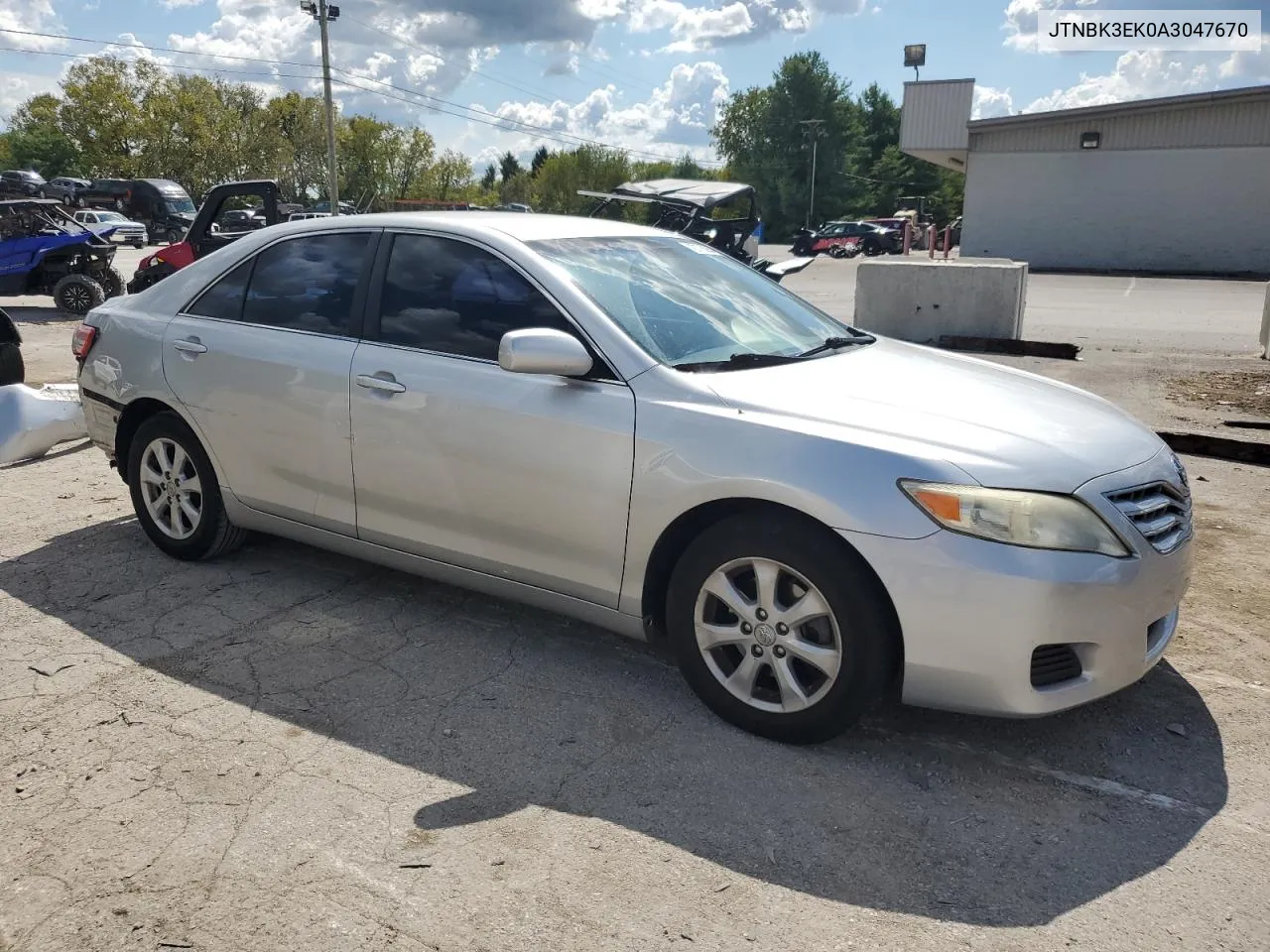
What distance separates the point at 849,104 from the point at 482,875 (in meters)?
87.7

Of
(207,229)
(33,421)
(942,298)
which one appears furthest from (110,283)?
(942,298)

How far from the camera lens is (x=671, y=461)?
10.5 ft

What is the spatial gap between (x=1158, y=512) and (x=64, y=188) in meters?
53.0

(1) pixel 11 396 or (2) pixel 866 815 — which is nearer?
(2) pixel 866 815

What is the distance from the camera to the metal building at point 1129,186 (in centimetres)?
2809

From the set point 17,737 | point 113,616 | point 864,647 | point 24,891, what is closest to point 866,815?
point 864,647

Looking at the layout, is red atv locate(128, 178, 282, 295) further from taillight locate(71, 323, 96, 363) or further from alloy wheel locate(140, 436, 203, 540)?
alloy wheel locate(140, 436, 203, 540)

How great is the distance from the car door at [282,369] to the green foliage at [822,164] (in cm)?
7355

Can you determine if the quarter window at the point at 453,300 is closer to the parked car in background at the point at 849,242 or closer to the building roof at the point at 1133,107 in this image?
the building roof at the point at 1133,107

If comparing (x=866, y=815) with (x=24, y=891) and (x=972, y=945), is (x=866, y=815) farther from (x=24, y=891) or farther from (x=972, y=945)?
(x=24, y=891)

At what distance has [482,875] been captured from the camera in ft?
8.53

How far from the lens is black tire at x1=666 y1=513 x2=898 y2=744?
2.94 m

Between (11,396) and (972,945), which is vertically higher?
(11,396)

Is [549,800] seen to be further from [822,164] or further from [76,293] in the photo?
[822,164]
